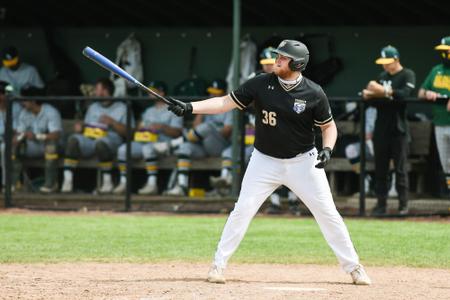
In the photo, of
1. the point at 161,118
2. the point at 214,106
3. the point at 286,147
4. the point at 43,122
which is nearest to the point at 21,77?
the point at 43,122

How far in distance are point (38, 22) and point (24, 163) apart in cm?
346

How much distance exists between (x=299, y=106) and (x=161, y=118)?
659 centimetres

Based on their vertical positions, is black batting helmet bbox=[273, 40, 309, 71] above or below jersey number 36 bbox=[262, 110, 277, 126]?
above

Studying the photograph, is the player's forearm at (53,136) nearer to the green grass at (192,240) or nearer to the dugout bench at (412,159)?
the green grass at (192,240)

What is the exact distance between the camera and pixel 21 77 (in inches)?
615

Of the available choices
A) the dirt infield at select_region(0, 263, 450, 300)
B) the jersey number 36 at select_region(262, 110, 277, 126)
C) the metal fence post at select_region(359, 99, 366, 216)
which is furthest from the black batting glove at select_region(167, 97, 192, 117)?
the metal fence post at select_region(359, 99, 366, 216)

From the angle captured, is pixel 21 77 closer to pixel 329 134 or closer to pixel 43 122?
pixel 43 122

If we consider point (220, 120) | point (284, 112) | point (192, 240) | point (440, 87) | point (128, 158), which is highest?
point (440, 87)

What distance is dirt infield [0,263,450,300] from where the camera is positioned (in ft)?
22.7

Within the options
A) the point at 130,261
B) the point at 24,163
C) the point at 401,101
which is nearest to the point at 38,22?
the point at 24,163

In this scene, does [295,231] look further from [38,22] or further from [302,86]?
[38,22]

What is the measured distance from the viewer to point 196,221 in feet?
40.0

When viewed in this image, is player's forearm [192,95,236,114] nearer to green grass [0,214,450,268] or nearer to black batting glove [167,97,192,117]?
black batting glove [167,97,192,117]

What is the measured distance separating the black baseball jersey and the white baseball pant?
90 millimetres
